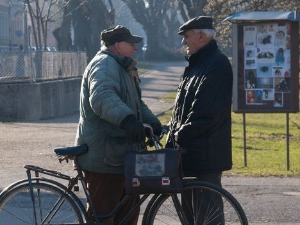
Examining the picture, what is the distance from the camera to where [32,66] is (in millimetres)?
21109

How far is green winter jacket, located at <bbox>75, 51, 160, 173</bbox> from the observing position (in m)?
5.81

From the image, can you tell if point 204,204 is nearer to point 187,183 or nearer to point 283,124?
point 187,183

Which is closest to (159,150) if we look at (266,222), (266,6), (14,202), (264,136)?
(14,202)

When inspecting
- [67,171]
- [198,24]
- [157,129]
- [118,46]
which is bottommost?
[67,171]

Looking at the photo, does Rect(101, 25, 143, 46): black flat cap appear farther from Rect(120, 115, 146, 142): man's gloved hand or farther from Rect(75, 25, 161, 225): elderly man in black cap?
Rect(120, 115, 146, 142): man's gloved hand

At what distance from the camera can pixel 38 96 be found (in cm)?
2052

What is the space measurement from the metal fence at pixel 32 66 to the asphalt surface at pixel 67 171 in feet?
4.26

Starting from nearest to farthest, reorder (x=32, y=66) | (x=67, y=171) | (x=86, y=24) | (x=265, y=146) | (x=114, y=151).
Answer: (x=114, y=151)
(x=67, y=171)
(x=265, y=146)
(x=32, y=66)
(x=86, y=24)

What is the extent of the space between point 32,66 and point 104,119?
15.6 metres

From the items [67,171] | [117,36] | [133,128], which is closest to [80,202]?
[133,128]

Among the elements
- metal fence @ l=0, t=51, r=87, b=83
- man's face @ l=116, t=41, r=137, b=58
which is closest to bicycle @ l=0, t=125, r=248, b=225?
man's face @ l=116, t=41, r=137, b=58

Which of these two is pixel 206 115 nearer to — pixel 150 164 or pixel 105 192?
pixel 150 164

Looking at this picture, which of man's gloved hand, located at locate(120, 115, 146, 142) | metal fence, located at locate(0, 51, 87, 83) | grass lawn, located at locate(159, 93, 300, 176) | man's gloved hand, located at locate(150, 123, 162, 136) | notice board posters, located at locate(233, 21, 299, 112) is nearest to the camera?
man's gloved hand, located at locate(120, 115, 146, 142)

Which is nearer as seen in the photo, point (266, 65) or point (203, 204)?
point (203, 204)
